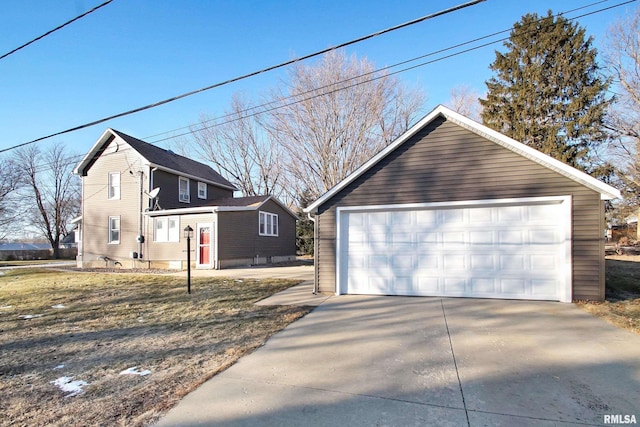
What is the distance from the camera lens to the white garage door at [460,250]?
762 centimetres

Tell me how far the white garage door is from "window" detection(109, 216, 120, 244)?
50.0ft

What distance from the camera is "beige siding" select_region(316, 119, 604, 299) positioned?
7.34m

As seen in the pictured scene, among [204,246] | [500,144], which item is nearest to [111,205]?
[204,246]

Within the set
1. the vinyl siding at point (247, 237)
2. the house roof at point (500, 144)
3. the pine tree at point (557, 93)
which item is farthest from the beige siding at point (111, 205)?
the pine tree at point (557, 93)

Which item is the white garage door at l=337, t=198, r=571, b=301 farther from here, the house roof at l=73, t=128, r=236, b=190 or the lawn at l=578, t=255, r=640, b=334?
the house roof at l=73, t=128, r=236, b=190

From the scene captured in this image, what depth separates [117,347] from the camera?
498 centimetres

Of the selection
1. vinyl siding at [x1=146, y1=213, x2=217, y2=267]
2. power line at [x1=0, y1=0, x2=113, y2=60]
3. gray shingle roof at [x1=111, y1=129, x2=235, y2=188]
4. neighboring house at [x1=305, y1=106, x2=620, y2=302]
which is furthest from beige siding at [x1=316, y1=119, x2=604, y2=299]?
gray shingle roof at [x1=111, y1=129, x2=235, y2=188]

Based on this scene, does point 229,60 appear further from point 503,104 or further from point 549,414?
point 503,104

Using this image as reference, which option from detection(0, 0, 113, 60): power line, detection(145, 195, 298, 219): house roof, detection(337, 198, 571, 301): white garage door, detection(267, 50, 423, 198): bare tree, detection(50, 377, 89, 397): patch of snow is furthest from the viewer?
detection(267, 50, 423, 198): bare tree

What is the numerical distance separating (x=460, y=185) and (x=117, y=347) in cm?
751

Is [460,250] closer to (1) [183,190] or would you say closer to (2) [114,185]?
(1) [183,190]

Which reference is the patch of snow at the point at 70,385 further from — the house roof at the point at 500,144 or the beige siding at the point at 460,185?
the house roof at the point at 500,144

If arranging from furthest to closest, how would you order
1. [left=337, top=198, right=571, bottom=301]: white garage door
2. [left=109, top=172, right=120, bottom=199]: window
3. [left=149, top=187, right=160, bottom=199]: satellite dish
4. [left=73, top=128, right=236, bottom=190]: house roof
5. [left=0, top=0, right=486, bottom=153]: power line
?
[left=109, top=172, right=120, bottom=199]: window < [left=73, top=128, right=236, bottom=190]: house roof < [left=149, top=187, right=160, bottom=199]: satellite dish < [left=337, top=198, right=571, bottom=301]: white garage door < [left=0, top=0, right=486, bottom=153]: power line

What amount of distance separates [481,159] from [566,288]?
3.33 meters
